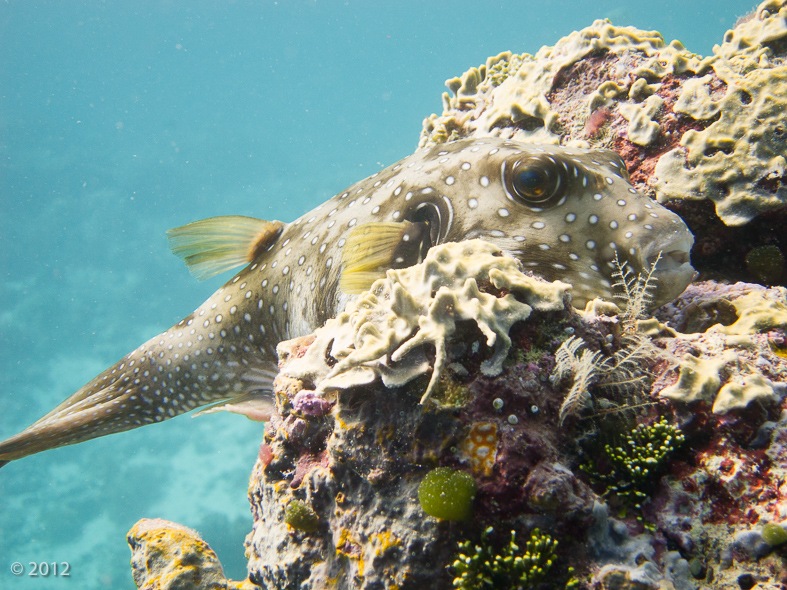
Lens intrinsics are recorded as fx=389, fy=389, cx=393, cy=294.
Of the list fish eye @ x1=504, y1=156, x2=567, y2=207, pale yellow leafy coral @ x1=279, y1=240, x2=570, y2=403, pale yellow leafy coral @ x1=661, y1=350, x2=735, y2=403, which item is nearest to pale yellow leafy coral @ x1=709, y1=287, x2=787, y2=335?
pale yellow leafy coral @ x1=661, y1=350, x2=735, y2=403

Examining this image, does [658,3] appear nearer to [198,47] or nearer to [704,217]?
[198,47]

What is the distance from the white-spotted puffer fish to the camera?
8.66ft

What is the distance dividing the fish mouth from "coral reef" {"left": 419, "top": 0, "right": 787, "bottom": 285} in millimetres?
1395

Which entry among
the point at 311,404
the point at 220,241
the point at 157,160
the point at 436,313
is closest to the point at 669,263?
the point at 436,313

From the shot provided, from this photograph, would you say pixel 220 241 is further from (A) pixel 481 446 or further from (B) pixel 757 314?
(B) pixel 757 314

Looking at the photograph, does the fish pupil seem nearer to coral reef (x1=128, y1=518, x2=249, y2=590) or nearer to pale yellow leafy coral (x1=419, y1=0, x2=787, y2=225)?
pale yellow leafy coral (x1=419, y1=0, x2=787, y2=225)

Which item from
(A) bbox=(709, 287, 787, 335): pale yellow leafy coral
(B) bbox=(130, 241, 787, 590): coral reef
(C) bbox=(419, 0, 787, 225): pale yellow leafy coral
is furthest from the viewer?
(C) bbox=(419, 0, 787, 225): pale yellow leafy coral

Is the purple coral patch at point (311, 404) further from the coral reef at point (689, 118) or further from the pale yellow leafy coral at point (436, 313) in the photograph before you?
the coral reef at point (689, 118)

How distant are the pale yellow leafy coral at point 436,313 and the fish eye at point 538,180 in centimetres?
76

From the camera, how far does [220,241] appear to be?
14.8 ft

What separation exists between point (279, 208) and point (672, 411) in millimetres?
72271

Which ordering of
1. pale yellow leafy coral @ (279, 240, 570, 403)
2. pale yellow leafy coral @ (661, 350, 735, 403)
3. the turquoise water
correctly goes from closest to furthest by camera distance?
1. pale yellow leafy coral @ (279, 240, 570, 403)
2. pale yellow leafy coral @ (661, 350, 735, 403)
3. the turquoise water

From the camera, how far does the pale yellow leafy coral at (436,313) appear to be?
1966mm

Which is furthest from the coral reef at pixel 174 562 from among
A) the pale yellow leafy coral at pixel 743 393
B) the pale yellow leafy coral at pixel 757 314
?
the pale yellow leafy coral at pixel 757 314
